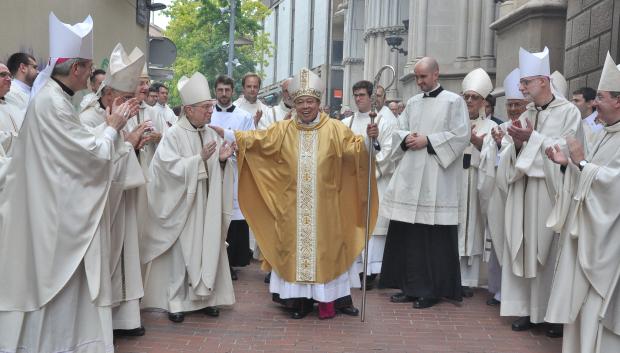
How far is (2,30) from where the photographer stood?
966cm

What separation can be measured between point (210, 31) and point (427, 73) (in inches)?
940

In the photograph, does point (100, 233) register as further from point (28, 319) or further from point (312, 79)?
point (312, 79)

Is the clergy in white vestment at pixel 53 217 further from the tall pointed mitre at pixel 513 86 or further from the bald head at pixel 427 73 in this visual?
the tall pointed mitre at pixel 513 86

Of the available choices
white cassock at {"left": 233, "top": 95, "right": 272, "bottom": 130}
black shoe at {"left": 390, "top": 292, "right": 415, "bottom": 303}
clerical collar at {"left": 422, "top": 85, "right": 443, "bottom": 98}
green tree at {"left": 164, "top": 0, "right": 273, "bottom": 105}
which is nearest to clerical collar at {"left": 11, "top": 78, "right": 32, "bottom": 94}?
white cassock at {"left": 233, "top": 95, "right": 272, "bottom": 130}

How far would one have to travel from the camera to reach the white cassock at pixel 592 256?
5367 mm

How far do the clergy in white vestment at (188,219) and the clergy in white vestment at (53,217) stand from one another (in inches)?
69.0

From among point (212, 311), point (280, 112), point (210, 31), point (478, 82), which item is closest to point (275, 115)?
point (280, 112)

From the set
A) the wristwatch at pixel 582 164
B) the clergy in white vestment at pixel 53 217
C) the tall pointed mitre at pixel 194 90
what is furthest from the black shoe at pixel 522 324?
the clergy in white vestment at pixel 53 217

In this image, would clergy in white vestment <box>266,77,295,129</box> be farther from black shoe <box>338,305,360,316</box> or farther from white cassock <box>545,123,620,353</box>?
white cassock <box>545,123,620,353</box>

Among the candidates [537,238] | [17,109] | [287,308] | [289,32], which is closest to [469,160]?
[537,238]

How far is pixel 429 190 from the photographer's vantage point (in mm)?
7863

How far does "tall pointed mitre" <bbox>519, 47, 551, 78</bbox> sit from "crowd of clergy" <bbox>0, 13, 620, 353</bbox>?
15 millimetres

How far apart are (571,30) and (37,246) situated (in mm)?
8189

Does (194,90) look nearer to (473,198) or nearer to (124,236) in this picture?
(124,236)
